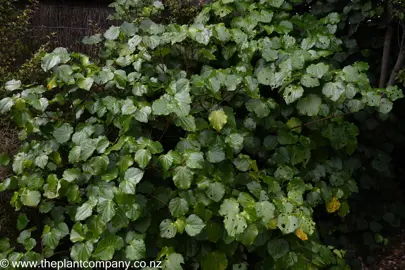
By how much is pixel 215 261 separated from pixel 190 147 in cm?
56

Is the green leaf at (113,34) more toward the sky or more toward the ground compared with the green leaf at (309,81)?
more toward the sky

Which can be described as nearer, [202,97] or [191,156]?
[191,156]

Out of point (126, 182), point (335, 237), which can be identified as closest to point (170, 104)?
point (126, 182)

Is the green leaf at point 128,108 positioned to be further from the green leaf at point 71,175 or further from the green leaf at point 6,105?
the green leaf at point 6,105

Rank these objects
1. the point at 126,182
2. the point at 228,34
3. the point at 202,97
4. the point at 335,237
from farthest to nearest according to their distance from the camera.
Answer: the point at 335,237, the point at 228,34, the point at 202,97, the point at 126,182

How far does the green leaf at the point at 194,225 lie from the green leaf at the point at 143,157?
0.32 metres

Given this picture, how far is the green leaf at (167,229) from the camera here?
5.69 feet

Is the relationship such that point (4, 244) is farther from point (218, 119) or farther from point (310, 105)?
point (310, 105)

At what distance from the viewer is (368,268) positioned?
281 cm

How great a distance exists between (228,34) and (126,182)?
Answer: 3.35ft

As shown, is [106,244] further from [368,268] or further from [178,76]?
[368,268]

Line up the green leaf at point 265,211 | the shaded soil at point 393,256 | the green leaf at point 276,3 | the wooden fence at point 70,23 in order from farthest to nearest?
the wooden fence at point 70,23 < the shaded soil at point 393,256 < the green leaf at point 276,3 < the green leaf at point 265,211

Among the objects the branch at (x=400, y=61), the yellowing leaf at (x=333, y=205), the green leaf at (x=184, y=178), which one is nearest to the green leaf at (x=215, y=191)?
the green leaf at (x=184, y=178)

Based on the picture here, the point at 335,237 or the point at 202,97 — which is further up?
the point at 202,97
